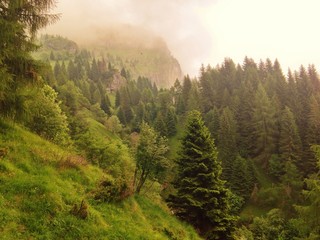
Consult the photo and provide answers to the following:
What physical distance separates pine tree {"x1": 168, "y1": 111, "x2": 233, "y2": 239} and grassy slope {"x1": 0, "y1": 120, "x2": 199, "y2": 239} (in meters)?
4.28

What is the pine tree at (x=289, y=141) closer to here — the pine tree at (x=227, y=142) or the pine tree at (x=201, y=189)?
the pine tree at (x=227, y=142)

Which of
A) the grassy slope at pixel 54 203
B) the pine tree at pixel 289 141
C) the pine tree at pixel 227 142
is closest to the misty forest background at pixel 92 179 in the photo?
the grassy slope at pixel 54 203

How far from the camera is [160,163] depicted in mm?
25906

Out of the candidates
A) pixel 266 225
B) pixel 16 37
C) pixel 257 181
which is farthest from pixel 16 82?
pixel 257 181

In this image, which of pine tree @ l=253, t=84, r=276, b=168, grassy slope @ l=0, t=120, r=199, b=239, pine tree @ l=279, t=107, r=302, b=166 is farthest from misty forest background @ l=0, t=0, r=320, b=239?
pine tree @ l=253, t=84, r=276, b=168

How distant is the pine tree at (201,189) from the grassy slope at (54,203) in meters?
4.28

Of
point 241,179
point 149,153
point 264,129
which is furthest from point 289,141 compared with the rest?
point 149,153

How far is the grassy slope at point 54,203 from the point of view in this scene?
13.4 meters

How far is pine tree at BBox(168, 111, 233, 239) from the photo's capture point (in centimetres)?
2720

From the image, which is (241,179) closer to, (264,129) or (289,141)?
(289,141)

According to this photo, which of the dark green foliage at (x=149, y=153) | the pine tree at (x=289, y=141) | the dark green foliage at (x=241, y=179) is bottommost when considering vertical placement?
the dark green foliage at (x=241, y=179)

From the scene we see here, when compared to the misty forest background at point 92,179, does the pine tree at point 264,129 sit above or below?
above

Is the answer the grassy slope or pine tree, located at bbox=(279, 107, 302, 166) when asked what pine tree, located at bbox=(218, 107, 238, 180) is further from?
the grassy slope

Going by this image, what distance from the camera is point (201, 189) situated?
27.3 meters
